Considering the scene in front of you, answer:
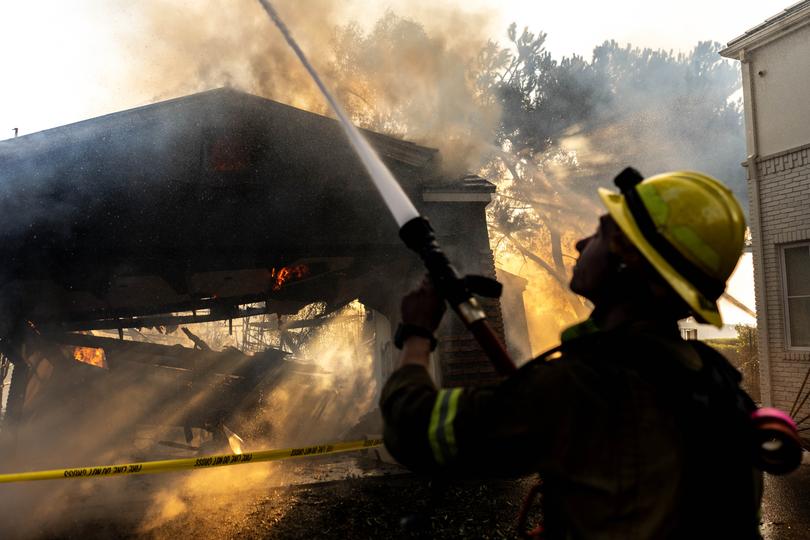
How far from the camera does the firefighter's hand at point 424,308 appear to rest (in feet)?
5.50

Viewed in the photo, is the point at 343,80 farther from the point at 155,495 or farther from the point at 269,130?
the point at 155,495

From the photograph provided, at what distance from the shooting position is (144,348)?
1017cm

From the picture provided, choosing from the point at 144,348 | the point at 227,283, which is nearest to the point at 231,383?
the point at 144,348

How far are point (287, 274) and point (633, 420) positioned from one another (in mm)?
7676

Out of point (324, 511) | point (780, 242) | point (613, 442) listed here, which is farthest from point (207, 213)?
point (780, 242)

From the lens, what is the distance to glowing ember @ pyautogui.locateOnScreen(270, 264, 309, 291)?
847 cm

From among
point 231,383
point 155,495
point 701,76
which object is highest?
point 701,76

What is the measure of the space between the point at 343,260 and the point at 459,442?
7.12 meters

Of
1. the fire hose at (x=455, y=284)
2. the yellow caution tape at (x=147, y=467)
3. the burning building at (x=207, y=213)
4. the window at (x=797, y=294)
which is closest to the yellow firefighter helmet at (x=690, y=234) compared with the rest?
the fire hose at (x=455, y=284)

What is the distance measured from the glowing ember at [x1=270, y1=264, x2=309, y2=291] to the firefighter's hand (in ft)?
22.9

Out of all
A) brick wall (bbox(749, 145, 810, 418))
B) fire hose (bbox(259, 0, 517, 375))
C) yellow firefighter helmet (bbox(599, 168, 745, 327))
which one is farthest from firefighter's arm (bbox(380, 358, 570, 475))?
brick wall (bbox(749, 145, 810, 418))

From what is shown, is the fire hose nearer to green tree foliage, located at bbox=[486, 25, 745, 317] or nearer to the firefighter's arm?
the firefighter's arm

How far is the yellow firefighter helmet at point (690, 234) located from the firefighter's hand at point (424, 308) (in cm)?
61

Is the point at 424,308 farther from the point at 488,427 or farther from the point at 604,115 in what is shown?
the point at 604,115
